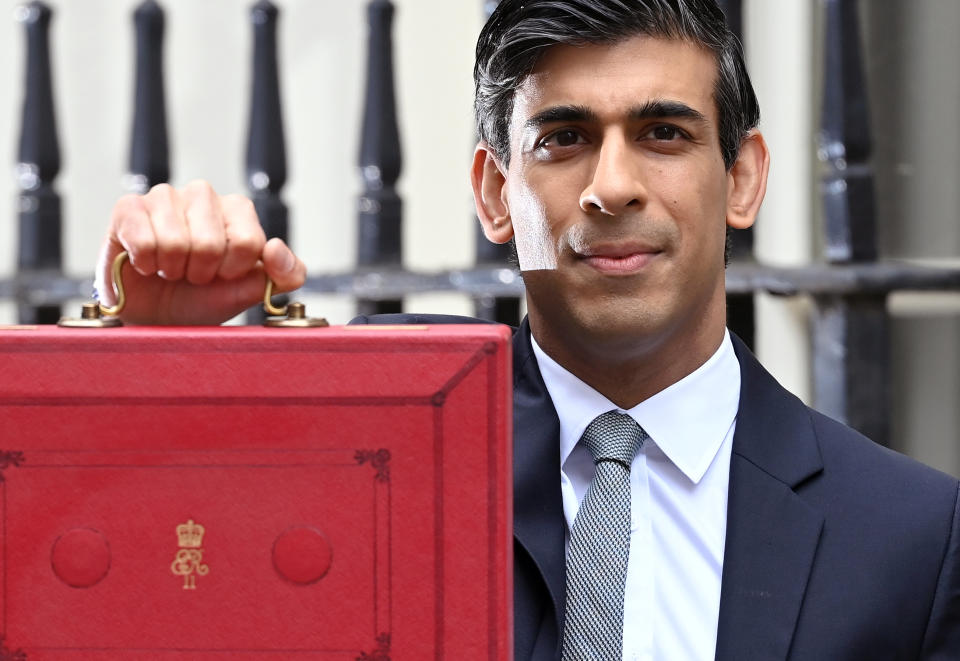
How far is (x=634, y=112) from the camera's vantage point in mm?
831

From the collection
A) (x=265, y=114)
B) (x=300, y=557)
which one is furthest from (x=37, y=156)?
(x=300, y=557)

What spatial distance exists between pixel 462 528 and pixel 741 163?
0.48 metres

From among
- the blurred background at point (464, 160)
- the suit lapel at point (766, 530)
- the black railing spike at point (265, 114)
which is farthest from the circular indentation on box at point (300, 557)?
the black railing spike at point (265, 114)

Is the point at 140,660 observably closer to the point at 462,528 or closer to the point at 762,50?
the point at 462,528

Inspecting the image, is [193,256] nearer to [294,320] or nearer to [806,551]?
[294,320]

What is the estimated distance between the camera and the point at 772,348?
1867 mm

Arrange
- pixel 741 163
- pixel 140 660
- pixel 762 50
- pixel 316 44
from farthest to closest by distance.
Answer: pixel 316 44
pixel 762 50
pixel 741 163
pixel 140 660

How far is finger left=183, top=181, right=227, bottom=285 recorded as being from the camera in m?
0.71

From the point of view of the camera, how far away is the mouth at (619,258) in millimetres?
813

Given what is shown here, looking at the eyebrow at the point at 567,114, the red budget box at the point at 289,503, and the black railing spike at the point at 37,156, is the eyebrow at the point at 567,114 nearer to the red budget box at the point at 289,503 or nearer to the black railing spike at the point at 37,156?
the red budget box at the point at 289,503

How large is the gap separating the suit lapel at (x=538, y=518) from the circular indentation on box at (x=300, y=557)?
23cm

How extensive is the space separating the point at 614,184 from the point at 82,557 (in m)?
0.39

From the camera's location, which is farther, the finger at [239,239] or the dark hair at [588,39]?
the dark hair at [588,39]

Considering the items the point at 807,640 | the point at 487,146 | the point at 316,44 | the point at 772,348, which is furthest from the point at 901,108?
the point at 807,640
